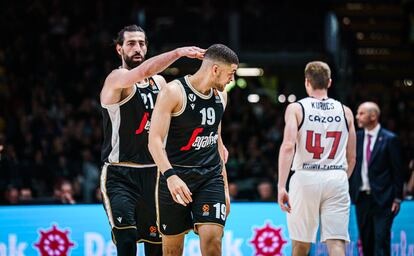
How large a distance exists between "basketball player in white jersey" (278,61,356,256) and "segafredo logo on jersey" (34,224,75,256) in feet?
10.5

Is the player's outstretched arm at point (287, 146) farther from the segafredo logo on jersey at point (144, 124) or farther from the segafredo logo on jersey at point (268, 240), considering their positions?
the segafredo logo on jersey at point (268, 240)

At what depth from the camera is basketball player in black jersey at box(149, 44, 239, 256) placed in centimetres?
734

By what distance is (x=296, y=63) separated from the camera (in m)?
21.1

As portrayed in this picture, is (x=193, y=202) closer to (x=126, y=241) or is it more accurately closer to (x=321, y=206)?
(x=126, y=241)

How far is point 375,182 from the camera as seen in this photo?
10.7m

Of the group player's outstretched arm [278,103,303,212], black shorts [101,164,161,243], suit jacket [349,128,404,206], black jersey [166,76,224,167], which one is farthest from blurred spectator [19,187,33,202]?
black jersey [166,76,224,167]

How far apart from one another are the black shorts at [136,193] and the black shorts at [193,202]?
1.26ft

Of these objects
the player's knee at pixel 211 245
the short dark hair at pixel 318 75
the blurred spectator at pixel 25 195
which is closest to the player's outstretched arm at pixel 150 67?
the player's knee at pixel 211 245

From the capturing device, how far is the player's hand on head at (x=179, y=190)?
279 inches

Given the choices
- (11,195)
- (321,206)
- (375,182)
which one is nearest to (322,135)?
(321,206)

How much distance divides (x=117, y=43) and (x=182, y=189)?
1.82m

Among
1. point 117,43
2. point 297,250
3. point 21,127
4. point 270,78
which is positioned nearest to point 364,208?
point 297,250

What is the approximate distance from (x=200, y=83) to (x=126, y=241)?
4.71ft

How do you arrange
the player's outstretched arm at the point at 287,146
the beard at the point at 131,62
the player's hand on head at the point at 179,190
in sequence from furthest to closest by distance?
the player's outstretched arm at the point at 287,146, the beard at the point at 131,62, the player's hand on head at the point at 179,190
